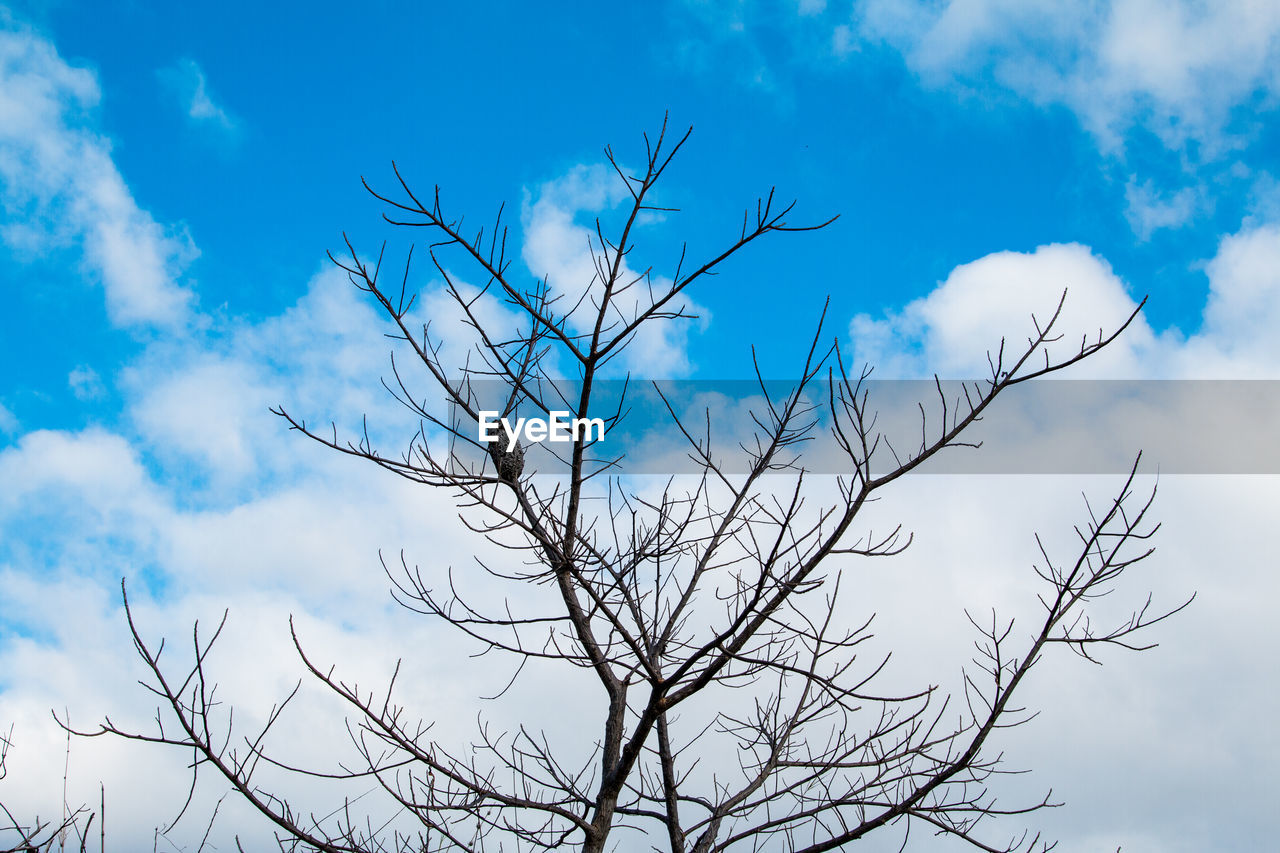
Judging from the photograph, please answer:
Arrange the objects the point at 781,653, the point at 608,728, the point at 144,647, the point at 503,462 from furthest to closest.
Result: the point at 781,653, the point at 608,728, the point at 503,462, the point at 144,647

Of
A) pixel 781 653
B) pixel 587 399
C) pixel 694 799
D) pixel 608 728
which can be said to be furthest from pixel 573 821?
pixel 587 399

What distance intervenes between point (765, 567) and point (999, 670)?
1471mm

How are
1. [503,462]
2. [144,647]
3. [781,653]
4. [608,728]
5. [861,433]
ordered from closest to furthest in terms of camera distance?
[861,433]
[144,647]
[503,462]
[608,728]
[781,653]

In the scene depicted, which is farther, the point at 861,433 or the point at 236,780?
the point at 236,780

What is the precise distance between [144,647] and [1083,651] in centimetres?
446

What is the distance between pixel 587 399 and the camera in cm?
441

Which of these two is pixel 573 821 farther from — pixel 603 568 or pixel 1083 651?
pixel 1083 651

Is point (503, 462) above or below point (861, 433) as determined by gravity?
above

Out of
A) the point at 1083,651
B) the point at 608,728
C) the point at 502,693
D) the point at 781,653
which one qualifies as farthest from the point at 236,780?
the point at 1083,651

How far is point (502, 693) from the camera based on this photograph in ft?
16.2

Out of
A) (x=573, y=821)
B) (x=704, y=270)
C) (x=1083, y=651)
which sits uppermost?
(x=704, y=270)

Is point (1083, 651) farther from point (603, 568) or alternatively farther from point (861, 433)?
point (603, 568)

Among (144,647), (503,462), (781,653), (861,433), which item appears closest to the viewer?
(861,433)

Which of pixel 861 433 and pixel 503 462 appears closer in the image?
pixel 861 433
